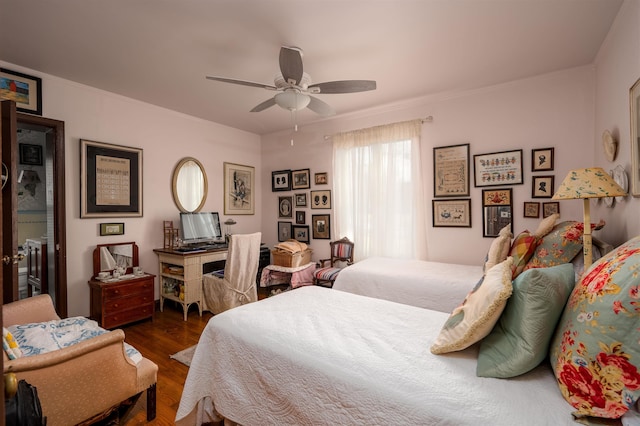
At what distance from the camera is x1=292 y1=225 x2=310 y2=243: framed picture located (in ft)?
15.6

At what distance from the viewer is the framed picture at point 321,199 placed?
4.52 metres

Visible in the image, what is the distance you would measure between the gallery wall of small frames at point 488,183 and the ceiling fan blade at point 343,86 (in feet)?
5.22

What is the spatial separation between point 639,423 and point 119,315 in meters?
3.85

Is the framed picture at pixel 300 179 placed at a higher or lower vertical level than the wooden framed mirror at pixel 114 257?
higher

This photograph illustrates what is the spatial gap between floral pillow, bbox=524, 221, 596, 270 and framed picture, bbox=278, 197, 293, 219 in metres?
3.46

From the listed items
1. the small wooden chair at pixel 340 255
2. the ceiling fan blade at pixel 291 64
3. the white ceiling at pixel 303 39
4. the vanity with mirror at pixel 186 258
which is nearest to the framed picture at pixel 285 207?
the small wooden chair at pixel 340 255

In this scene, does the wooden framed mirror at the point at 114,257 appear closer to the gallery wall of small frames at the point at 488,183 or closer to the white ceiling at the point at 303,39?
the white ceiling at the point at 303,39

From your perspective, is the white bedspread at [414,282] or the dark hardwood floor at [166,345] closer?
the dark hardwood floor at [166,345]

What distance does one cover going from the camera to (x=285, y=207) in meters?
5.02

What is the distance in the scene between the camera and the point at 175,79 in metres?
3.05

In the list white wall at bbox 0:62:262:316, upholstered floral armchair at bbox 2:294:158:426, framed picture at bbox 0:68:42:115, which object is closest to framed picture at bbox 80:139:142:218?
white wall at bbox 0:62:262:316

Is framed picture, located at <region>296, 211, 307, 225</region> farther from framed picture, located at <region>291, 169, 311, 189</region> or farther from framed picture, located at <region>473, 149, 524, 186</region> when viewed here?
framed picture, located at <region>473, 149, 524, 186</region>

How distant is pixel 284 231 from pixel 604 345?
4392 mm

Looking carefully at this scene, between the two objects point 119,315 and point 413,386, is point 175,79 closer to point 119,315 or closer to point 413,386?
point 119,315
